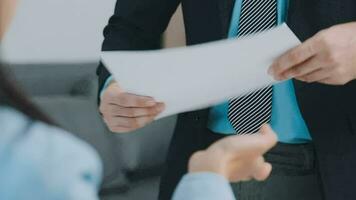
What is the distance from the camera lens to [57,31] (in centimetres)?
289

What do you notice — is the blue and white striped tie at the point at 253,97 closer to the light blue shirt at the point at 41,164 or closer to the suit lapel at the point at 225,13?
the suit lapel at the point at 225,13

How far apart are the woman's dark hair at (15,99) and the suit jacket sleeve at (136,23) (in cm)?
69

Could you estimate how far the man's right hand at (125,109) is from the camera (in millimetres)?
1126

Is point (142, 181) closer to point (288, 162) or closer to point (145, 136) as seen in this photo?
point (145, 136)

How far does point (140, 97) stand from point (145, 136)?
1.69m

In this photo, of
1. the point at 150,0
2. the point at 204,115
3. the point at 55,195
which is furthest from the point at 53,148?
the point at 150,0

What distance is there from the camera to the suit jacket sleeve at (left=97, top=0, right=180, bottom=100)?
4.37 feet

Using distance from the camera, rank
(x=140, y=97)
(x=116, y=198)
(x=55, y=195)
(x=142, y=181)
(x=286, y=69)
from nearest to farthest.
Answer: (x=55, y=195), (x=286, y=69), (x=140, y=97), (x=116, y=198), (x=142, y=181)

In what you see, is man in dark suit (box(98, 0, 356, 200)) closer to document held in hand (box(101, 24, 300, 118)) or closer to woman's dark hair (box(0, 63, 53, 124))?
document held in hand (box(101, 24, 300, 118))

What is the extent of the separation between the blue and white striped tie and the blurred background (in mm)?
1459

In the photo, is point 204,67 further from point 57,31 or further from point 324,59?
point 57,31

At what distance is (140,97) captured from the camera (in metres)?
1.12

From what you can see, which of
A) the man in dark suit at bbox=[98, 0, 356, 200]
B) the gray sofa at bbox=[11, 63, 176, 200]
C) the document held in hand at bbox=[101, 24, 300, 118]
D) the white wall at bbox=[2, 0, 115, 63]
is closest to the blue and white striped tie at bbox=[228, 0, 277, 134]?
the man in dark suit at bbox=[98, 0, 356, 200]

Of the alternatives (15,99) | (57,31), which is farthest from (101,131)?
(15,99)
